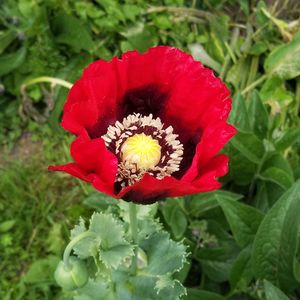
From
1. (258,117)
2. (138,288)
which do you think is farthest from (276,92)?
(138,288)

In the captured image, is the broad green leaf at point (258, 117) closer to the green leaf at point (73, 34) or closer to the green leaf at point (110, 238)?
the green leaf at point (73, 34)

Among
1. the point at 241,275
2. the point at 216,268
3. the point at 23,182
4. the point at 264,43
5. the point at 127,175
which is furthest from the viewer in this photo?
the point at 264,43

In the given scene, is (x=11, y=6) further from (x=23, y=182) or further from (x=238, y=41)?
(x=238, y=41)

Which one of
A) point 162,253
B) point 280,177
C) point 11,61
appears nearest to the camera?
point 162,253

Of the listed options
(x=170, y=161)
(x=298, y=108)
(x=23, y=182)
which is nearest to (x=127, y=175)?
(x=170, y=161)

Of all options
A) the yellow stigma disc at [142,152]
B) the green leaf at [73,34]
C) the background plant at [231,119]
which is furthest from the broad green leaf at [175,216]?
the green leaf at [73,34]

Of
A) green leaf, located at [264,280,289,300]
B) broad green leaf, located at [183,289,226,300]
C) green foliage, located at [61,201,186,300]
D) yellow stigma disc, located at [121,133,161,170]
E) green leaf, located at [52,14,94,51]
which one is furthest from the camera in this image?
green leaf, located at [52,14,94,51]

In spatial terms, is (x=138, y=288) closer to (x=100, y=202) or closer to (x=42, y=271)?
(x=100, y=202)

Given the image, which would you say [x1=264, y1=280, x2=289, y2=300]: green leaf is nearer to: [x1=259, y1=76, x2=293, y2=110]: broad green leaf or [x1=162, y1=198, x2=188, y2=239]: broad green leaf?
[x1=162, y1=198, x2=188, y2=239]: broad green leaf

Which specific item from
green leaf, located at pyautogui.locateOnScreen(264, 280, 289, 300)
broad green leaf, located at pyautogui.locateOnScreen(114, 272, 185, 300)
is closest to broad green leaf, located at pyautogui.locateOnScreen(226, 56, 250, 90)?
green leaf, located at pyautogui.locateOnScreen(264, 280, 289, 300)
